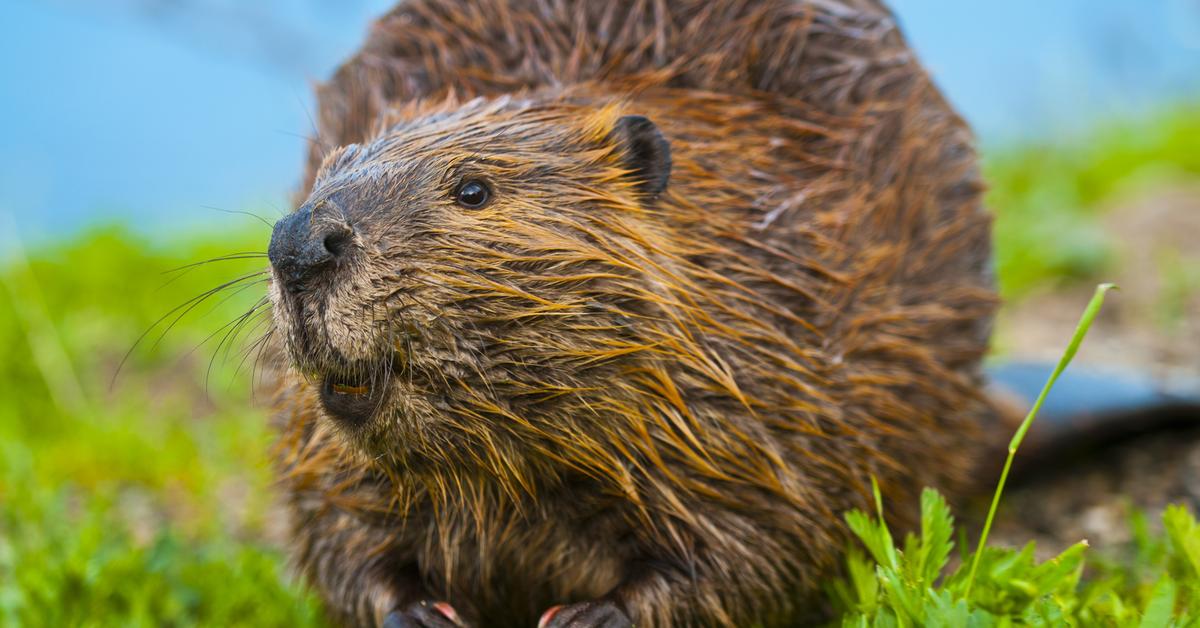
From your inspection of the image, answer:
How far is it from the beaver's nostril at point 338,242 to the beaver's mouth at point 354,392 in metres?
0.17

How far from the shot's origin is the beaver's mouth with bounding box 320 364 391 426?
1.77m

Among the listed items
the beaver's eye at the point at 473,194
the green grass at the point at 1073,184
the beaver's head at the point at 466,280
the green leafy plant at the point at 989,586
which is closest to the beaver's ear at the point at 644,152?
the beaver's head at the point at 466,280

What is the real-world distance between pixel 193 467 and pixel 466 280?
2.25 m

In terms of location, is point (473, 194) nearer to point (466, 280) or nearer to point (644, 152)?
point (466, 280)

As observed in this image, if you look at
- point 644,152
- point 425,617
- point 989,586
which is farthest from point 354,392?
point 989,586

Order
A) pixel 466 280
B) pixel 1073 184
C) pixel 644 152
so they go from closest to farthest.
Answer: pixel 466 280 < pixel 644 152 < pixel 1073 184

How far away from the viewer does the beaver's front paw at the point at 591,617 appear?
1.95 meters

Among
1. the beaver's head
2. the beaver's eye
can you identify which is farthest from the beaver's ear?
the beaver's eye

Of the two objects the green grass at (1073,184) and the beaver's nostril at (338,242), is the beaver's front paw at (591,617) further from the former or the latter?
the green grass at (1073,184)

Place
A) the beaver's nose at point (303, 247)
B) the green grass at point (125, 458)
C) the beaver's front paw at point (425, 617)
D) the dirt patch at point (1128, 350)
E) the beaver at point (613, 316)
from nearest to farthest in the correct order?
the beaver's nose at point (303, 247) → the beaver at point (613, 316) → the beaver's front paw at point (425, 617) → the green grass at point (125, 458) → the dirt patch at point (1128, 350)

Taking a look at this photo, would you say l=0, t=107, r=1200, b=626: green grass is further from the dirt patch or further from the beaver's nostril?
the beaver's nostril

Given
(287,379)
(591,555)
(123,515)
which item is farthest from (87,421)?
(591,555)

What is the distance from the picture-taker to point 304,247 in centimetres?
169

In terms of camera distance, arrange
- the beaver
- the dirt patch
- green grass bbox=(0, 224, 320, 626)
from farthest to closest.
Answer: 1. the dirt patch
2. green grass bbox=(0, 224, 320, 626)
3. the beaver
